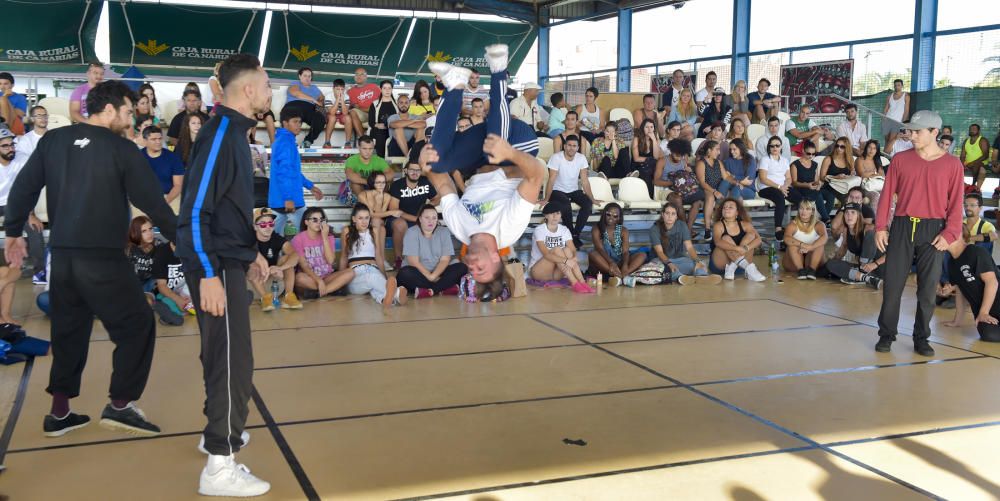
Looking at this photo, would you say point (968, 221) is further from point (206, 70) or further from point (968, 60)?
point (206, 70)

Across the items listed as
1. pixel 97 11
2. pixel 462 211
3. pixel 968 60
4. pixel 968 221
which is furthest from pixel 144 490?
pixel 97 11

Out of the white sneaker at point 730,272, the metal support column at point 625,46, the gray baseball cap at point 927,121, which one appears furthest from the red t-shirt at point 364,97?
→ the metal support column at point 625,46

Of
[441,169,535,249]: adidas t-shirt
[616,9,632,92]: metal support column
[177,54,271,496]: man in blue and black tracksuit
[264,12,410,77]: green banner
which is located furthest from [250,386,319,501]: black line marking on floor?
[616,9,632,92]: metal support column

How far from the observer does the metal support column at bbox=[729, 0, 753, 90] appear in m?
19.2

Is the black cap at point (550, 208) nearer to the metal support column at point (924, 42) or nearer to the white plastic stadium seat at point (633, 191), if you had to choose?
the white plastic stadium seat at point (633, 191)

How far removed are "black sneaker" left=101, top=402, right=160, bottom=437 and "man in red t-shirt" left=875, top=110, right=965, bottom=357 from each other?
4855 millimetres

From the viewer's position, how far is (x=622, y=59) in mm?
22781

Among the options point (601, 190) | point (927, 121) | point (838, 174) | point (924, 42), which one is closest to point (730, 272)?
point (601, 190)

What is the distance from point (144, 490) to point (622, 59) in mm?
21176

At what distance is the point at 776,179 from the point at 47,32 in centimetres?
1522

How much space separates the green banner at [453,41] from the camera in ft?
69.1

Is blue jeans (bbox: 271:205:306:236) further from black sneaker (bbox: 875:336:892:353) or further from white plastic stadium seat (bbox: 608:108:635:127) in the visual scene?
white plastic stadium seat (bbox: 608:108:635:127)

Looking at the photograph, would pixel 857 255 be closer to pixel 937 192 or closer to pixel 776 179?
pixel 776 179

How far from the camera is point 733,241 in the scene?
9.37 metres
